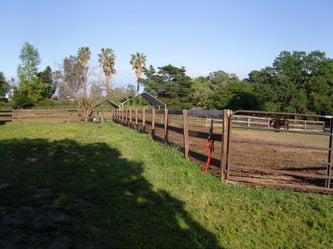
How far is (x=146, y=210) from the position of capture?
7.23 meters

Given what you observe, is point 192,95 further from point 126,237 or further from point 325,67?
point 126,237

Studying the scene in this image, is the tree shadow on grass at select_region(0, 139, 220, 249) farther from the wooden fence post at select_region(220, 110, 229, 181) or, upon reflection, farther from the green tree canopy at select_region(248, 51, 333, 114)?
the green tree canopy at select_region(248, 51, 333, 114)

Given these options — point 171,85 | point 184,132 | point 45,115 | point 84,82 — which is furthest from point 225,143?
point 171,85

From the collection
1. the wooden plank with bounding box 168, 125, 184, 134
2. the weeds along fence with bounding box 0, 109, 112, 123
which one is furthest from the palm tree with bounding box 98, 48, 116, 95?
the wooden plank with bounding box 168, 125, 184, 134

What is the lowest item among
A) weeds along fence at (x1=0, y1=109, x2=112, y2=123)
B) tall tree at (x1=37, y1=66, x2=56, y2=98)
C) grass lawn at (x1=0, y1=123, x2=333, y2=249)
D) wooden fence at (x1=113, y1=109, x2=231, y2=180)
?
weeds along fence at (x1=0, y1=109, x2=112, y2=123)

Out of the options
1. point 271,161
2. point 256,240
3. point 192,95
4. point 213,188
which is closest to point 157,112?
point 271,161

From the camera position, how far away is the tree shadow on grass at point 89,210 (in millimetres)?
5844

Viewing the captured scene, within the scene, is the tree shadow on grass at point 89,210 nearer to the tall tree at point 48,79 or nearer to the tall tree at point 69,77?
the tall tree at point 69,77

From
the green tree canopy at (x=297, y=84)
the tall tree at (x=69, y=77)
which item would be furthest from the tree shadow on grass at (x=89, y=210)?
the green tree canopy at (x=297, y=84)

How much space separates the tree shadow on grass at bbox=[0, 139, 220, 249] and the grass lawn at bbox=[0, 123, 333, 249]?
13mm

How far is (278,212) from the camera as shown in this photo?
303 inches

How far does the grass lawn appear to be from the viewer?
6023 millimetres

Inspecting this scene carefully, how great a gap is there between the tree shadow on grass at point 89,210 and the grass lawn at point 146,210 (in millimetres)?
13

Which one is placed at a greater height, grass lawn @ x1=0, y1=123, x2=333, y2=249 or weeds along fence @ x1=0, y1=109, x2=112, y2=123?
grass lawn @ x1=0, y1=123, x2=333, y2=249
